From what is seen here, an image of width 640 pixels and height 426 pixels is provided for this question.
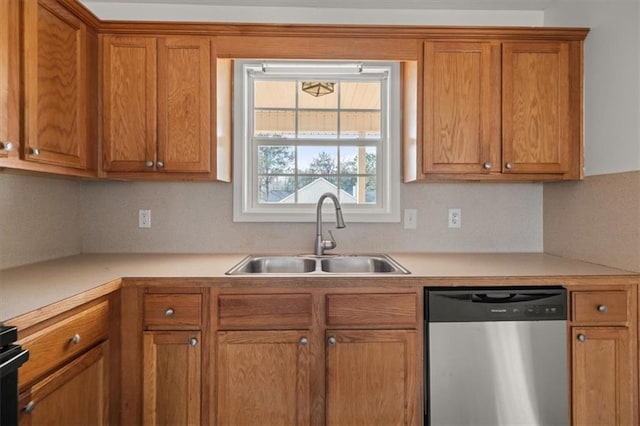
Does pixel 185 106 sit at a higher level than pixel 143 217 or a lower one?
higher

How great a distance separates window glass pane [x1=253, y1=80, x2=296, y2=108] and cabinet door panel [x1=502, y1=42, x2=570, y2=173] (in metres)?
1.30

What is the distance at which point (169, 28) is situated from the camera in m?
1.96

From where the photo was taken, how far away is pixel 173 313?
161 cm

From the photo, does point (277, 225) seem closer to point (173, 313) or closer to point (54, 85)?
point (173, 313)

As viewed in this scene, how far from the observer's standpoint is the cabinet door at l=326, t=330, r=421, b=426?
5.32 ft

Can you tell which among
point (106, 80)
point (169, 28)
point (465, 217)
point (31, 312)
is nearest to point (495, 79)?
point (465, 217)

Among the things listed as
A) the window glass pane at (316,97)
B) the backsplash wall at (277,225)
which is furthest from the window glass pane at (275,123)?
the backsplash wall at (277,225)

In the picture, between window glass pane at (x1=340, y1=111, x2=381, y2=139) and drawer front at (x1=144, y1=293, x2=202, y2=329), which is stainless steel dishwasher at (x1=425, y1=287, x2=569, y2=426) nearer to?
drawer front at (x1=144, y1=293, x2=202, y2=329)

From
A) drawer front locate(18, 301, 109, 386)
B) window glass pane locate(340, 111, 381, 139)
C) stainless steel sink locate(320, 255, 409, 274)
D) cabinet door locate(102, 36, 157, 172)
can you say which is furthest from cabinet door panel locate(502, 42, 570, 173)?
drawer front locate(18, 301, 109, 386)

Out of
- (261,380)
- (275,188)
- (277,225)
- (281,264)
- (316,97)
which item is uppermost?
(316,97)

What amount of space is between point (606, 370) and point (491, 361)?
53cm

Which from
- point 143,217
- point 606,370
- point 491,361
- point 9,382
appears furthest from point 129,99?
point 606,370

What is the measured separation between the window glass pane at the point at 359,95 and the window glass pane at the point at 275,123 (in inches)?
14.0

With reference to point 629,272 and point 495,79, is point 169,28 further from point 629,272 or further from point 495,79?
point 629,272
